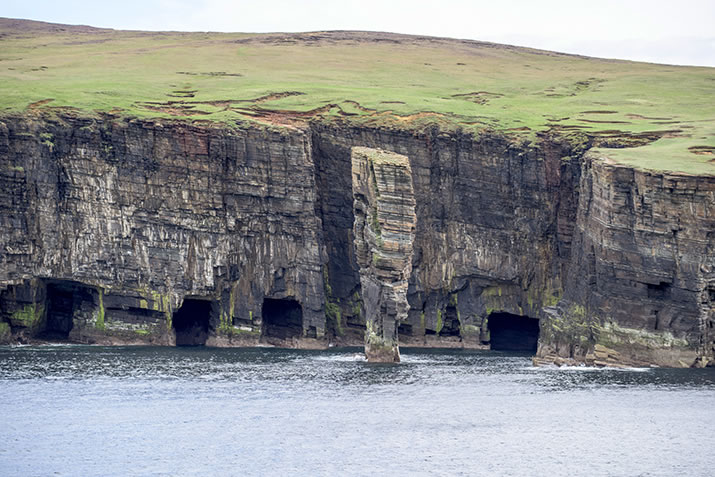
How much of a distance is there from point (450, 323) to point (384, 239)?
1082 inches

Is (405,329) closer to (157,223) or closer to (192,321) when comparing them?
(192,321)

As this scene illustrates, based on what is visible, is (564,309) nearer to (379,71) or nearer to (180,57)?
(379,71)

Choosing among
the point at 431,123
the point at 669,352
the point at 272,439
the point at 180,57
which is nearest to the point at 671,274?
the point at 669,352

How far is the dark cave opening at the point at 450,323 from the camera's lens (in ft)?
482

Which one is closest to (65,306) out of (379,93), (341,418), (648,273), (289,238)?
(289,238)

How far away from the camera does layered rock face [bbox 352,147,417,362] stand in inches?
4828

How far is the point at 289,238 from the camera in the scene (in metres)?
142

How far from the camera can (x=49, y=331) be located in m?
139

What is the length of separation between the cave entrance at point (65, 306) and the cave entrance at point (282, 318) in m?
19.0

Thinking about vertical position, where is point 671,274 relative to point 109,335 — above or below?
above

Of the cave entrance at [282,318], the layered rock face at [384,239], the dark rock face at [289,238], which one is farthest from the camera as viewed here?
the cave entrance at [282,318]

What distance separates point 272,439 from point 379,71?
103466 mm

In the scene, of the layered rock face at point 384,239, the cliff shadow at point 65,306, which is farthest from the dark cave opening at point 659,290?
the cliff shadow at point 65,306

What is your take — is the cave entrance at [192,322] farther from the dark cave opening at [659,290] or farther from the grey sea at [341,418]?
the dark cave opening at [659,290]
